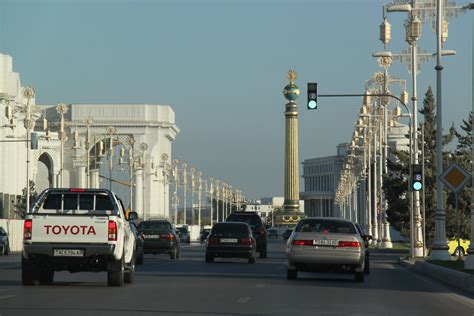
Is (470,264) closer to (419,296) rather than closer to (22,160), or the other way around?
(419,296)

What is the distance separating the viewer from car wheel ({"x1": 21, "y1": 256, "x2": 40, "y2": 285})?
25.7 metres

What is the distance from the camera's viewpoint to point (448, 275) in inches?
1278

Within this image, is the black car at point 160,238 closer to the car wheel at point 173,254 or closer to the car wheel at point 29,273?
the car wheel at point 173,254

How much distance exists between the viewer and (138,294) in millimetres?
23500

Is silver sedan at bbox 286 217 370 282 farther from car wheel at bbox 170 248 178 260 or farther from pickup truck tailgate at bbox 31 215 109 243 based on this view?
car wheel at bbox 170 248 178 260

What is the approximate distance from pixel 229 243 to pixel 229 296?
23024 mm

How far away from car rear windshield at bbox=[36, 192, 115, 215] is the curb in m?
8.44

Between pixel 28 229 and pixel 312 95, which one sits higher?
A: pixel 312 95

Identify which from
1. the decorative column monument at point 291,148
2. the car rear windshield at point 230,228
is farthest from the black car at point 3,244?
the decorative column monument at point 291,148

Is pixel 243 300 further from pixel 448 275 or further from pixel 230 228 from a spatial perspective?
pixel 230 228

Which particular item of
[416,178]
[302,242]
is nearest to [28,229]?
[302,242]

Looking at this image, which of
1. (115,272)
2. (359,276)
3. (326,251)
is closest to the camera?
(115,272)

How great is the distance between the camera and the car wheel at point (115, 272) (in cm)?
2595

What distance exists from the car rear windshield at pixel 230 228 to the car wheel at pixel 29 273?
21045mm
